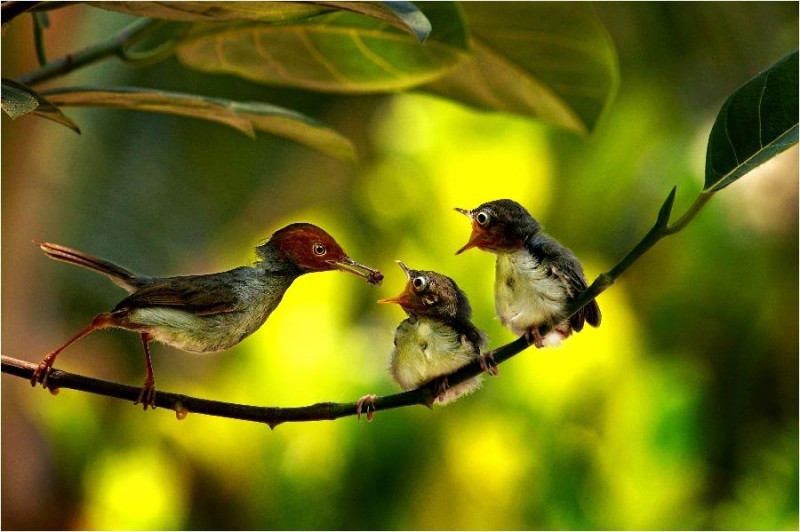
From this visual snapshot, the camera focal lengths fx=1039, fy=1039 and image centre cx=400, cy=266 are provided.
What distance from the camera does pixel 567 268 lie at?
1.44 feet

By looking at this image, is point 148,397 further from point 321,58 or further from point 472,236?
point 321,58

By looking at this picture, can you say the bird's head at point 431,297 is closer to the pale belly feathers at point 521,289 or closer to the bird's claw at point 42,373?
the pale belly feathers at point 521,289

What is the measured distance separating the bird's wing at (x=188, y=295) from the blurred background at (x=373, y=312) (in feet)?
1.67

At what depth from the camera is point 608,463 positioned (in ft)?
6.58

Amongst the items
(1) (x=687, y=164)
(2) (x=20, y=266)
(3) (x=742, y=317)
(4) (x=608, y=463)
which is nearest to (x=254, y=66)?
(2) (x=20, y=266)

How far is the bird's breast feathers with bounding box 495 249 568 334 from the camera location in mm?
423

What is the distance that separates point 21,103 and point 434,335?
209 mm

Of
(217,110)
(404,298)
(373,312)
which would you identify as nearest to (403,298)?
(404,298)

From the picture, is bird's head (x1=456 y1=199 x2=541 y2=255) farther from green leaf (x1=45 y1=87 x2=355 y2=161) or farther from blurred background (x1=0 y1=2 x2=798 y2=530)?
blurred background (x1=0 y1=2 x2=798 y2=530)

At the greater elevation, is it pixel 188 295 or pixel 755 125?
pixel 755 125

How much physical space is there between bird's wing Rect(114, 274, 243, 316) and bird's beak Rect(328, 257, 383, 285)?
6cm

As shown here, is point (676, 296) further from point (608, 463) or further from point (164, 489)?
point (164, 489)

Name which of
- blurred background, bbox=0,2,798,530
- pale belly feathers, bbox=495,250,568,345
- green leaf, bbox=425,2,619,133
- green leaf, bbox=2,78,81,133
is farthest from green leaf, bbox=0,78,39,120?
blurred background, bbox=0,2,798,530

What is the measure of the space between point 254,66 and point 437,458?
4.23ft
